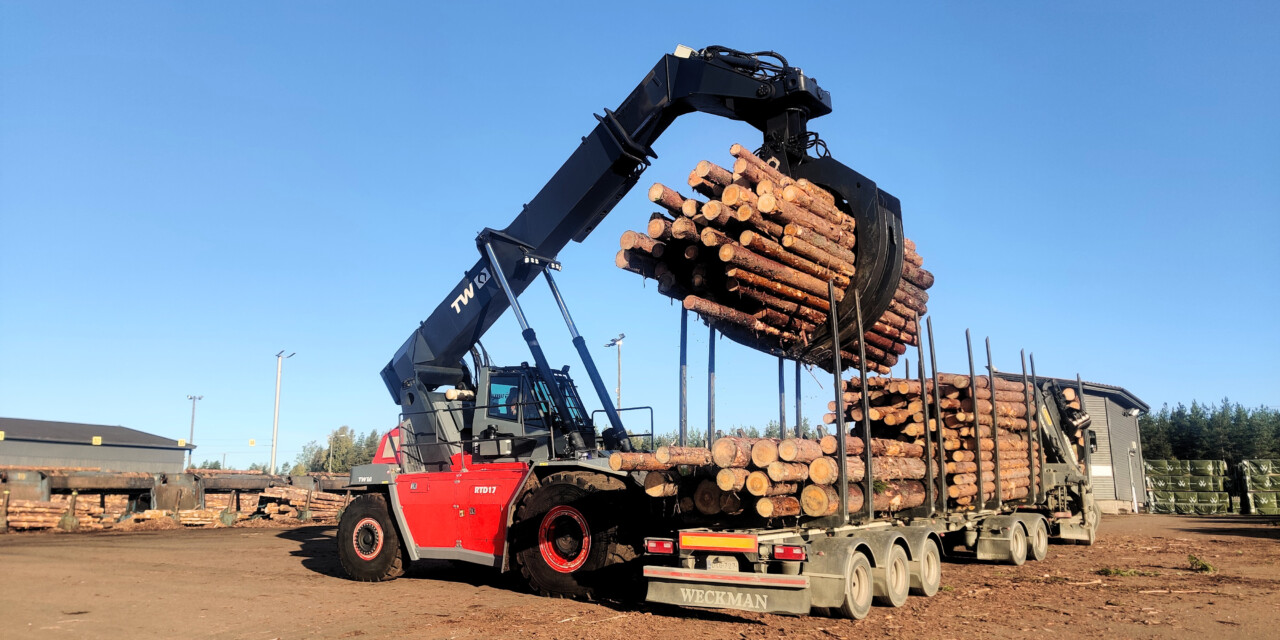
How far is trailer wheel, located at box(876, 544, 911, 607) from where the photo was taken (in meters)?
8.59

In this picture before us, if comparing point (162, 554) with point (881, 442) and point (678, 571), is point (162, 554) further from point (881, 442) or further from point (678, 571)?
point (881, 442)

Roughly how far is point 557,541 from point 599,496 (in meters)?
0.83

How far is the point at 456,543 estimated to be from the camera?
11266 mm

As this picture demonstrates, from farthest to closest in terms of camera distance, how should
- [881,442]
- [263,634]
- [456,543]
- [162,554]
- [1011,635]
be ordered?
[162,554], [456,543], [881,442], [263,634], [1011,635]

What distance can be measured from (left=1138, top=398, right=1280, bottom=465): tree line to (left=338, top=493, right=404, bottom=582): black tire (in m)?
53.4

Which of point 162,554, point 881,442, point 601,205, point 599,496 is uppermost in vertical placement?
point 601,205

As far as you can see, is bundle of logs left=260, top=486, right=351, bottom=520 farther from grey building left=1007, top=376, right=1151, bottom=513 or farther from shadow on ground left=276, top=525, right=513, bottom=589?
grey building left=1007, top=376, right=1151, bottom=513

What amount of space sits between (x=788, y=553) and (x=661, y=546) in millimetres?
1337

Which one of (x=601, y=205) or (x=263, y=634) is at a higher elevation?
(x=601, y=205)

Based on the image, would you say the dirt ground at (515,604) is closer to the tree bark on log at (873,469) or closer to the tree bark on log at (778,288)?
the tree bark on log at (873,469)

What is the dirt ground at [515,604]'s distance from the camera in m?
7.82

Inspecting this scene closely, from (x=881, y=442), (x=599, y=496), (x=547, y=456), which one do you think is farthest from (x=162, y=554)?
(x=881, y=442)

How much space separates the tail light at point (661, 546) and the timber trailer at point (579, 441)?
0.19ft

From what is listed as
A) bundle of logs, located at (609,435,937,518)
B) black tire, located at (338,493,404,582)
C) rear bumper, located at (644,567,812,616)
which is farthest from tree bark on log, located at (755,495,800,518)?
black tire, located at (338,493,404,582)
